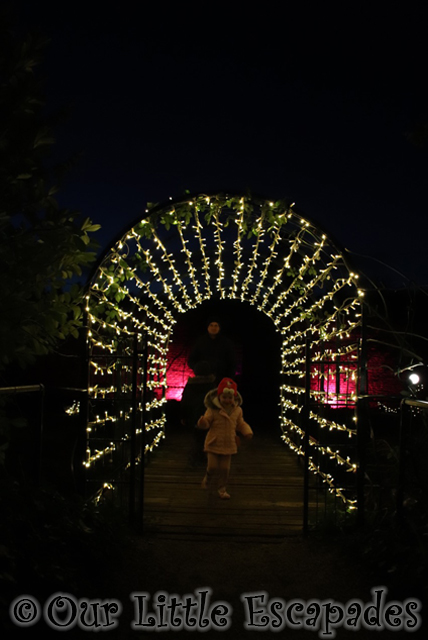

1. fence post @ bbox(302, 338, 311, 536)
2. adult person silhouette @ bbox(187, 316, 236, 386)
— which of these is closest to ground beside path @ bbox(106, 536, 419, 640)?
fence post @ bbox(302, 338, 311, 536)

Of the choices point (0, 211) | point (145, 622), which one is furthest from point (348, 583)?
point (0, 211)

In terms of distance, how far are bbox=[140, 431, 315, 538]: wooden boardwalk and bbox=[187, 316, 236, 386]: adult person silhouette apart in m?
1.34

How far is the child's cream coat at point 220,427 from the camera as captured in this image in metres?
5.98

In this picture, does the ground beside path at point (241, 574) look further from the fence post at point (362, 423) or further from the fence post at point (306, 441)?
the fence post at point (362, 423)

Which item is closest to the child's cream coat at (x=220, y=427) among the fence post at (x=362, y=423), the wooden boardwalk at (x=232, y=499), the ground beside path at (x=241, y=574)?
the wooden boardwalk at (x=232, y=499)

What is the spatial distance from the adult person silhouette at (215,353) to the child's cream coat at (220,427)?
6.46 ft

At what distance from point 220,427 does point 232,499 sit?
2.77 ft

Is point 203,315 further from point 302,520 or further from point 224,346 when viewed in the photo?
point 302,520

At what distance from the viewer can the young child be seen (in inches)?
236

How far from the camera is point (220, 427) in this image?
240 inches

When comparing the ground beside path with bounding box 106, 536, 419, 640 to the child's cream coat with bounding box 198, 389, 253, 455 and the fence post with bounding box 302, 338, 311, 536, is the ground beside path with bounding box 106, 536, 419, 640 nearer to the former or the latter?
the fence post with bounding box 302, 338, 311, 536

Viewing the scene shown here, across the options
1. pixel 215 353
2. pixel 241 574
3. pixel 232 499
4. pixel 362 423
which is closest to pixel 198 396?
pixel 215 353

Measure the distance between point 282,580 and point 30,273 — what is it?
269cm

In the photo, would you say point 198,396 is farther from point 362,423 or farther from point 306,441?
point 362,423
